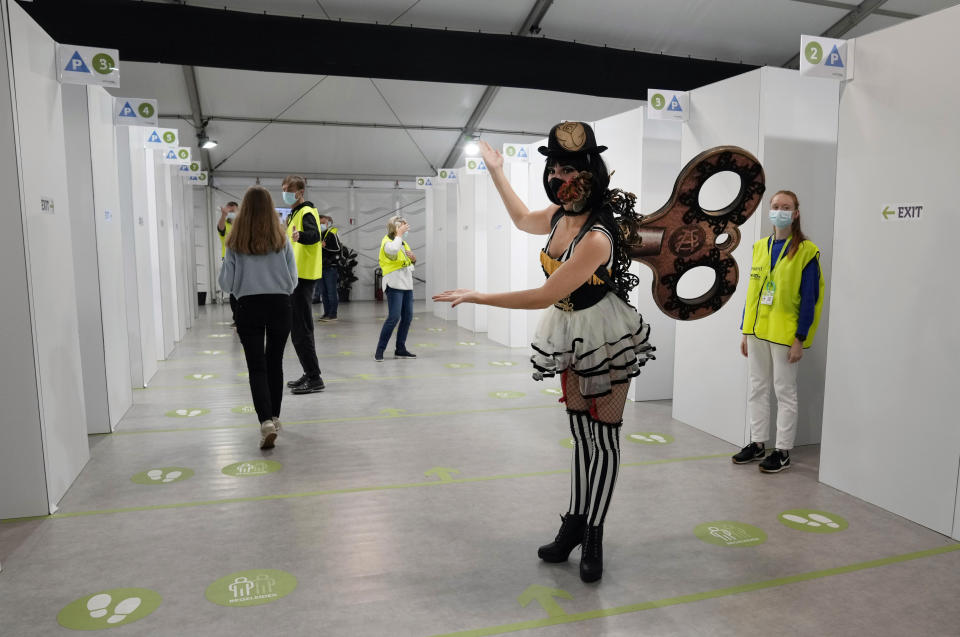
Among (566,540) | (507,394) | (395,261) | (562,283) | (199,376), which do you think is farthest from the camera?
(395,261)

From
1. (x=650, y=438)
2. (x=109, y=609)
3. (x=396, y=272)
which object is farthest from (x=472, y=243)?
(x=109, y=609)

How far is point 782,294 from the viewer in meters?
3.66

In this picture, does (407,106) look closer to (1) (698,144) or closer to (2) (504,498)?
(1) (698,144)

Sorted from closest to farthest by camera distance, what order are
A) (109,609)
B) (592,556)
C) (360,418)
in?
(109,609), (592,556), (360,418)

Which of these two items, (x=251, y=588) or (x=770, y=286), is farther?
(x=770, y=286)

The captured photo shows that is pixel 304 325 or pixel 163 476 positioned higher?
pixel 304 325

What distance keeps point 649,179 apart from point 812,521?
3.20 meters

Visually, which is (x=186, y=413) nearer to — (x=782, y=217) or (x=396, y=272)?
(x=396, y=272)

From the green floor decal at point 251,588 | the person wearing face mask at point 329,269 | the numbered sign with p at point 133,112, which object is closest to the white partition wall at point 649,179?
the green floor decal at point 251,588

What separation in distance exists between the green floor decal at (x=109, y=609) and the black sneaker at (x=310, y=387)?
10.9 ft

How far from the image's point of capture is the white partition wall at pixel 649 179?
544 centimetres

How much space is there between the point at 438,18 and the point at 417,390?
5305 millimetres

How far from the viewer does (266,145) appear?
13.6 meters

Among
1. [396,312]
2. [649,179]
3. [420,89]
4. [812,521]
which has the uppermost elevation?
[420,89]
